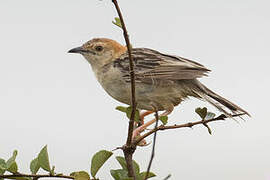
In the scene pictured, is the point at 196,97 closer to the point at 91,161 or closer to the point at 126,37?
the point at 91,161

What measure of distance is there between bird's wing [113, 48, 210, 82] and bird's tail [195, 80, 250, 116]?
22 centimetres

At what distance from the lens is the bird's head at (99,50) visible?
18.5 feet

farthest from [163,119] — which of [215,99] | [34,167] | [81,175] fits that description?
[215,99]

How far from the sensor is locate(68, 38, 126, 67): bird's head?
18.5 ft

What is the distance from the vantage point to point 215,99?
445 cm

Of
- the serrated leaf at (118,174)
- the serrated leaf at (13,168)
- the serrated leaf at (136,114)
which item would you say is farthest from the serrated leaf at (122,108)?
the serrated leaf at (13,168)

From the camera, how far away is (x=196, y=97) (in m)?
4.76

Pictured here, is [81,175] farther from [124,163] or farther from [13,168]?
[13,168]

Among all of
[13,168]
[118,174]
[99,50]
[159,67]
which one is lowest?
[118,174]

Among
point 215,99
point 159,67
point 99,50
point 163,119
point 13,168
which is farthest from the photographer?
point 99,50

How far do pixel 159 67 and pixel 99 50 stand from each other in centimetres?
120

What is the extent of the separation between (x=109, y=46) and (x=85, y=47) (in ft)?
1.10

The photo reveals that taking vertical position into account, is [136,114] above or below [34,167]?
above

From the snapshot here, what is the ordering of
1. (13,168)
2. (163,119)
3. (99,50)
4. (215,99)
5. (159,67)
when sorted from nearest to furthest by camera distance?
(13,168) → (163,119) → (215,99) → (159,67) → (99,50)
